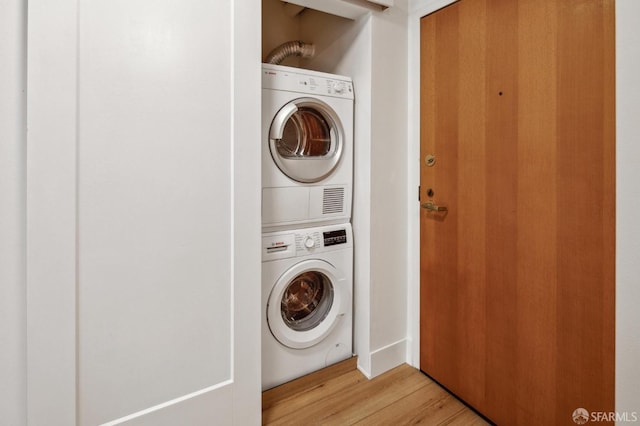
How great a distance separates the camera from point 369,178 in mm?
1831

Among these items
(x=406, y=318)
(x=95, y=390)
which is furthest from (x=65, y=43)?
(x=406, y=318)

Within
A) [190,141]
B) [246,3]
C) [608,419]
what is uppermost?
[246,3]

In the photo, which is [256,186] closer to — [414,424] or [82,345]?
[82,345]

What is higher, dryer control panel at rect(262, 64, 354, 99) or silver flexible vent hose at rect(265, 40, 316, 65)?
silver flexible vent hose at rect(265, 40, 316, 65)

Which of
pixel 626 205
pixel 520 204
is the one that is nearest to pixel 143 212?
pixel 520 204

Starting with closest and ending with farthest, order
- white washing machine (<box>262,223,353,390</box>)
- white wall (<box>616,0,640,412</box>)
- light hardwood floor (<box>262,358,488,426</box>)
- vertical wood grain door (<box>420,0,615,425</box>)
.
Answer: white wall (<box>616,0,640,412</box>), vertical wood grain door (<box>420,0,615,425</box>), light hardwood floor (<box>262,358,488,426</box>), white washing machine (<box>262,223,353,390</box>)

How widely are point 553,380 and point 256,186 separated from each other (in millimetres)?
1448

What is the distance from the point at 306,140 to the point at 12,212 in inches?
50.5

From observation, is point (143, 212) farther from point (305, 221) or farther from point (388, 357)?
point (388, 357)

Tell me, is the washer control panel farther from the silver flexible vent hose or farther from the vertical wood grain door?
the silver flexible vent hose

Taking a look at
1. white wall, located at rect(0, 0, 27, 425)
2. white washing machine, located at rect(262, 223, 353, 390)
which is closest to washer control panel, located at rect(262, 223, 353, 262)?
white washing machine, located at rect(262, 223, 353, 390)

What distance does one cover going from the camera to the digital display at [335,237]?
1.86 meters

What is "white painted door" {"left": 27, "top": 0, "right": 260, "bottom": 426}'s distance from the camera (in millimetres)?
1094

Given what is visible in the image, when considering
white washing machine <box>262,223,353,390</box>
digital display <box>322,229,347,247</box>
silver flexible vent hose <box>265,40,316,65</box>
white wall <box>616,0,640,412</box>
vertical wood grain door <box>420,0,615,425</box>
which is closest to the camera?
white wall <box>616,0,640,412</box>
